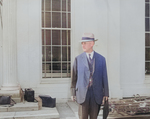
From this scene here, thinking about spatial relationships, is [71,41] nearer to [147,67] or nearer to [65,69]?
[65,69]

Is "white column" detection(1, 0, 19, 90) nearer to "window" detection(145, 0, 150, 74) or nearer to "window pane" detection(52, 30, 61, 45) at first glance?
"window pane" detection(52, 30, 61, 45)

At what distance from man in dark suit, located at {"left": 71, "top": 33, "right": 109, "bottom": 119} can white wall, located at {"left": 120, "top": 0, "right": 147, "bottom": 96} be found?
3.77 meters

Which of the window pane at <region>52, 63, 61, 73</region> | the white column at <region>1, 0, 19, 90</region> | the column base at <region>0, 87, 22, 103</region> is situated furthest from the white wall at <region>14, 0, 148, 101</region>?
the column base at <region>0, 87, 22, 103</region>

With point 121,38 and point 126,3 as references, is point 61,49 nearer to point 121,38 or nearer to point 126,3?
point 121,38

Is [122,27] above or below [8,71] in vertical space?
above

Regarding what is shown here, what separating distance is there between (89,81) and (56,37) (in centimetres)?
366

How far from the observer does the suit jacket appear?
12.6 feet

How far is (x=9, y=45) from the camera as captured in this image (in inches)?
243

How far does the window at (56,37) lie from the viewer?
7.18m

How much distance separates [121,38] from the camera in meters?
7.50

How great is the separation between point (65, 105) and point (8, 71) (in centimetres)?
196

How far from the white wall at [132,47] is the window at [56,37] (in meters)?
1.80

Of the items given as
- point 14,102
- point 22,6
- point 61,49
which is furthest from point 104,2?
point 14,102

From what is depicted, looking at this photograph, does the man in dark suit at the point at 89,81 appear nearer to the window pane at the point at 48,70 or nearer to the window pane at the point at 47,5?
the window pane at the point at 48,70
